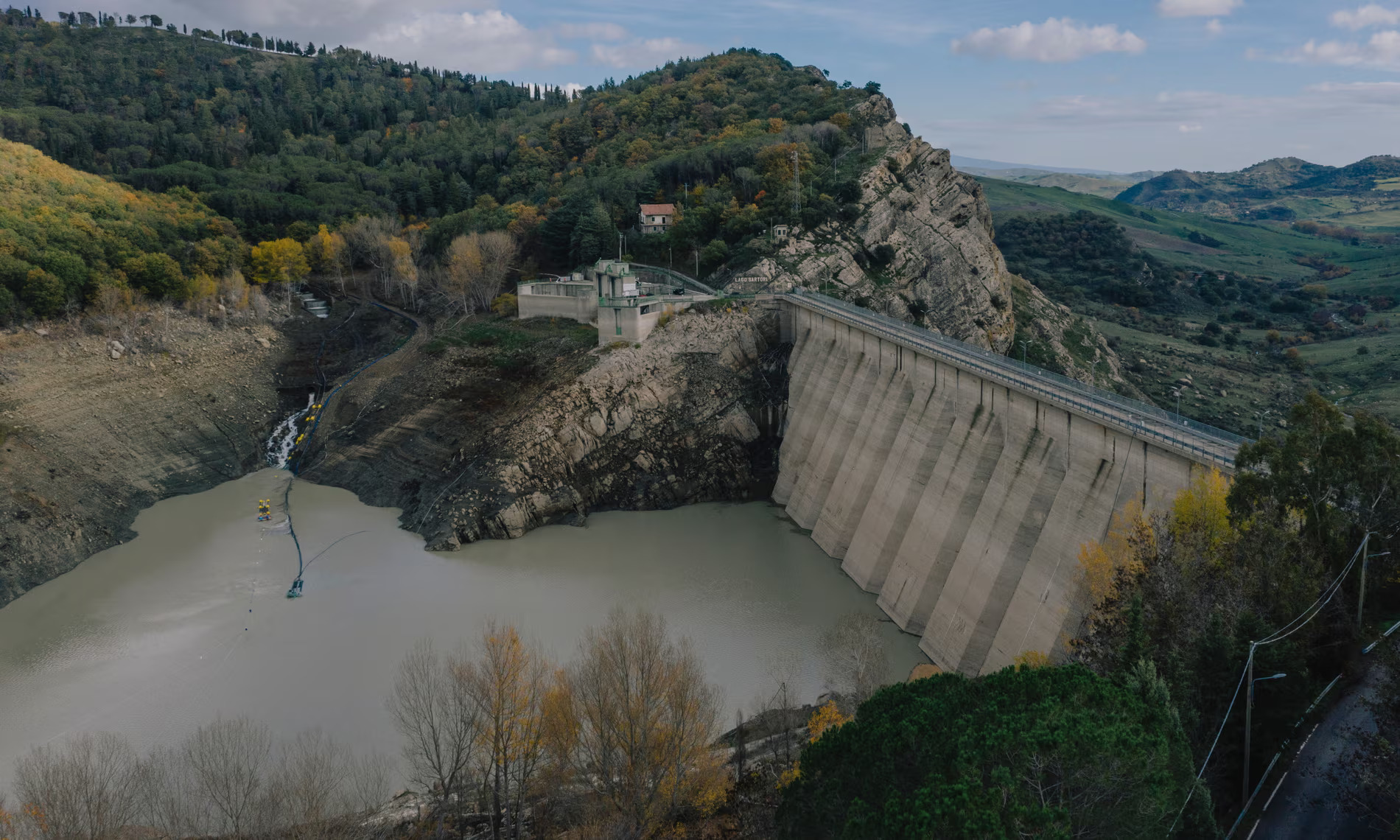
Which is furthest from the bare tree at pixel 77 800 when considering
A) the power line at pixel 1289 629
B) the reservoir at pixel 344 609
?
the power line at pixel 1289 629

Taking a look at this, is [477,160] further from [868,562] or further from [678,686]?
[678,686]

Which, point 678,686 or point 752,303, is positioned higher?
point 752,303

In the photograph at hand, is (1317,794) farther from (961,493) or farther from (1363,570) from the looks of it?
(961,493)

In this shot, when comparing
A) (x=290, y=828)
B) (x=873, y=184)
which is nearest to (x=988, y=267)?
(x=873, y=184)

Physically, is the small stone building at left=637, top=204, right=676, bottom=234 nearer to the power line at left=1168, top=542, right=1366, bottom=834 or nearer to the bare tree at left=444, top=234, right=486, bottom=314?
the bare tree at left=444, top=234, right=486, bottom=314

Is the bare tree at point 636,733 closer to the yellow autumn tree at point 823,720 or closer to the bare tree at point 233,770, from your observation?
the yellow autumn tree at point 823,720
